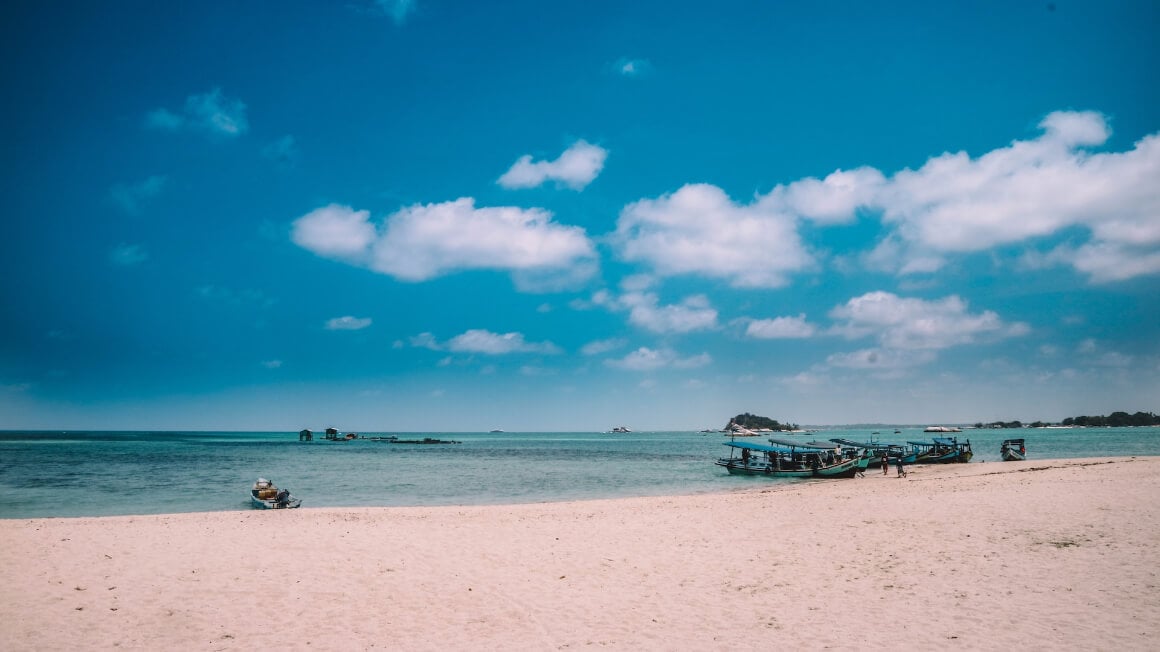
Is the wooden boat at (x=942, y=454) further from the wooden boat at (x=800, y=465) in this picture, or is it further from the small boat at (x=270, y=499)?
the small boat at (x=270, y=499)

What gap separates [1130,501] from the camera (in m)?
19.9

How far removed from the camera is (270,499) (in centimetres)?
2955

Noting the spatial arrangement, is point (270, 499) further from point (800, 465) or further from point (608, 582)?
point (800, 465)

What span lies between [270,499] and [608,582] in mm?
23122

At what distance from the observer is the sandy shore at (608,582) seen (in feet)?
31.8

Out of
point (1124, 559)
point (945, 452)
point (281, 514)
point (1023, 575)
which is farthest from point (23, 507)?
point (945, 452)

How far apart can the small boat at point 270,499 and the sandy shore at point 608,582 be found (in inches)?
297

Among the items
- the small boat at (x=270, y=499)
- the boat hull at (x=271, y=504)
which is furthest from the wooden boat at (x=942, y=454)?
the small boat at (x=270, y=499)

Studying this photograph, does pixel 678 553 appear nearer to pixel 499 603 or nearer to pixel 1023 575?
pixel 499 603

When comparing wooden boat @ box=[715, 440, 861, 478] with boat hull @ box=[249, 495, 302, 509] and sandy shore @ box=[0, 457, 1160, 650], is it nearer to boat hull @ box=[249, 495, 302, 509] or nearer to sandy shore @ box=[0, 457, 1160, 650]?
sandy shore @ box=[0, 457, 1160, 650]

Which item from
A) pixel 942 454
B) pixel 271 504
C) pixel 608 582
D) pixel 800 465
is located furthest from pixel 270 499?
pixel 942 454

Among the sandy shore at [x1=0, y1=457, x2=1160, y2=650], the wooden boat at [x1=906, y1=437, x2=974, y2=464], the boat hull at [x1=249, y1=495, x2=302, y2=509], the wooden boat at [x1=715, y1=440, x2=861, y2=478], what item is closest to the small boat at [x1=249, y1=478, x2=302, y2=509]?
the boat hull at [x1=249, y1=495, x2=302, y2=509]

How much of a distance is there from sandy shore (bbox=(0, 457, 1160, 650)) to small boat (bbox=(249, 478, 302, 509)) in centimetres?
753

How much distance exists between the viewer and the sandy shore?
31.8ft
